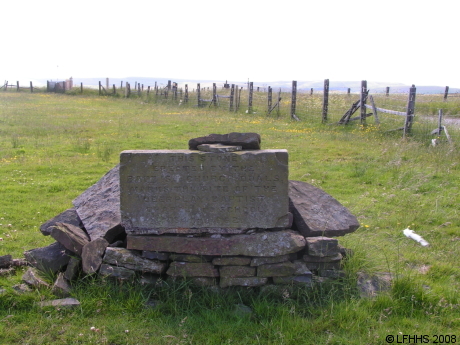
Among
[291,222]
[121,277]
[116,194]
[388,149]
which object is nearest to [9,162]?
[116,194]

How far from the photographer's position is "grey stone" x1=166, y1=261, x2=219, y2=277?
14.1 feet

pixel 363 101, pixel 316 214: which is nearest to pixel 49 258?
pixel 316 214

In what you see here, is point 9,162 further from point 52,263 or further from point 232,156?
point 232,156

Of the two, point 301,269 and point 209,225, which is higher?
point 209,225

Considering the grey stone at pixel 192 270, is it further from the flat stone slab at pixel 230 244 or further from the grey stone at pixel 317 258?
the grey stone at pixel 317 258

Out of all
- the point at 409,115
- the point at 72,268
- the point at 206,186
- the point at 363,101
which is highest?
the point at 363,101

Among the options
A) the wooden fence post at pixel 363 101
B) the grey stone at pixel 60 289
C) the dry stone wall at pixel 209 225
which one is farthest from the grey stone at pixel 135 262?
the wooden fence post at pixel 363 101

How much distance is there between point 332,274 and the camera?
4.40 meters

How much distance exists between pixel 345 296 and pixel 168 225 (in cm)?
189

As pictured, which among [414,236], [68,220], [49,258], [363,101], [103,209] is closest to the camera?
[49,258]

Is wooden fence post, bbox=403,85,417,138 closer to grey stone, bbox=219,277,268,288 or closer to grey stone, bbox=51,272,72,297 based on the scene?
grey stone, bbox=219,277,268,288

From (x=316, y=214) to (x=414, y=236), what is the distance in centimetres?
218

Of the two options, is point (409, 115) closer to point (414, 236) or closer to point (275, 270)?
point (414, 236)

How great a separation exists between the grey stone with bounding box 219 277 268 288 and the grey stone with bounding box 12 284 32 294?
1.92 metres
